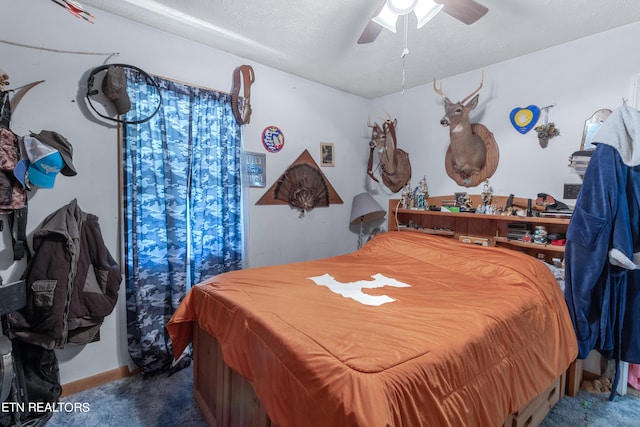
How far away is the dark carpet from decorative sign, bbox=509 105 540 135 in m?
2.00

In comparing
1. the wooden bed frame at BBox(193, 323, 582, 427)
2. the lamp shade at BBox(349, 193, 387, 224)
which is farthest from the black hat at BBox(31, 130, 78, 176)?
the lamp shade at BBox(349, 193, 387, 224)

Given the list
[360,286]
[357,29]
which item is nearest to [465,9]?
[357,29]

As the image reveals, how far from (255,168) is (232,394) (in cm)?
190

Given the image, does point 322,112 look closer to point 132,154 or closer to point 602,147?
point 132,154

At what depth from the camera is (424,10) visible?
154 cm

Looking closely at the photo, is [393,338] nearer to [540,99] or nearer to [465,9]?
[465,9]

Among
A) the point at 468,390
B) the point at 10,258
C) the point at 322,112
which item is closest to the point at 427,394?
the point at 468,390

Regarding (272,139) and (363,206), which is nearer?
(272,139)

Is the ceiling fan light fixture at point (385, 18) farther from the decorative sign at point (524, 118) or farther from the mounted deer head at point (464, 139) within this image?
the decorative sign at point (524, 118)

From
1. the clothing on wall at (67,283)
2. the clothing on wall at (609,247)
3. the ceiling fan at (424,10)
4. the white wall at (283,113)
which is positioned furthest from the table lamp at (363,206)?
the clothing on wall at (67,283)

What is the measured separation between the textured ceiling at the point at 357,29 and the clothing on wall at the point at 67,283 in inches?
58.3

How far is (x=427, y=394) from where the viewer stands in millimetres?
962

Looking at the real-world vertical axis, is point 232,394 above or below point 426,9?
below

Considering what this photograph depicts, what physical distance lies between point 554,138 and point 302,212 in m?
2.31
